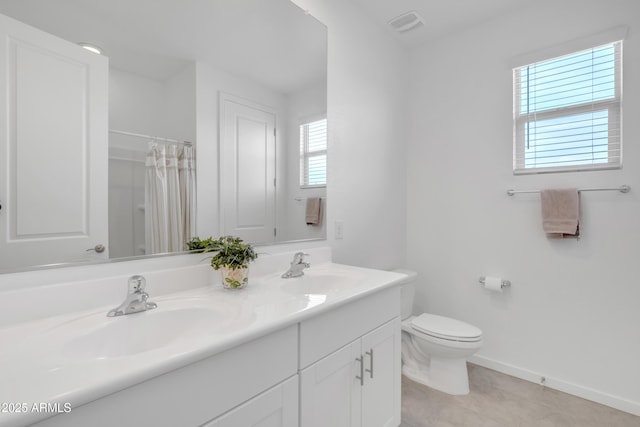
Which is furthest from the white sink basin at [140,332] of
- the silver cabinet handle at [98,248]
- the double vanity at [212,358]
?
A: the silver cabinet handle at [98,248]

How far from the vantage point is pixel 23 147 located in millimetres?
812

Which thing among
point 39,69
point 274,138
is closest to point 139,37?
point 39,69

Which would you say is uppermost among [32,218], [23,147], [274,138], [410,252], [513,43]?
[513,43]

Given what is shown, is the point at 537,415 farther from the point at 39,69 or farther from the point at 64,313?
the point at 39,69

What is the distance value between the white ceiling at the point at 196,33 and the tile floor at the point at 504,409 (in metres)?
2.00

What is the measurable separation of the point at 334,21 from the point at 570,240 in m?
2.07

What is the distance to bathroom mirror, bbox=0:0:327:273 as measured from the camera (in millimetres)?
970

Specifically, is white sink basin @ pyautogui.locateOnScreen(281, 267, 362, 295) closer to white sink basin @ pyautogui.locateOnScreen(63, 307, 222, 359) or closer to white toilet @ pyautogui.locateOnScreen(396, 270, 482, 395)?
white sink basin @ pyautogui.locateOnScreen(63, 307, 222, 359)

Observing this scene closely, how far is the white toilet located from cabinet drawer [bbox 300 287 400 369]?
66 centimetres

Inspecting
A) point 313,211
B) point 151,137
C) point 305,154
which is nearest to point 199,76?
point 151,137

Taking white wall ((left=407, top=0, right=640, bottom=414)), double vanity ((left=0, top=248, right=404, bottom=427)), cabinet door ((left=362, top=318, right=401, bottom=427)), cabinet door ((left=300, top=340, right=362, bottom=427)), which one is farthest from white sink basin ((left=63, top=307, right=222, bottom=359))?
white wall ((left=407, top=0, right=640, bottom=414))

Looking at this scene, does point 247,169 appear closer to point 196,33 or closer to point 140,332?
point 196,33

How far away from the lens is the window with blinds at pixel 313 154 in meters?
1.67

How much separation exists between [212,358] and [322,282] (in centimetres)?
83
